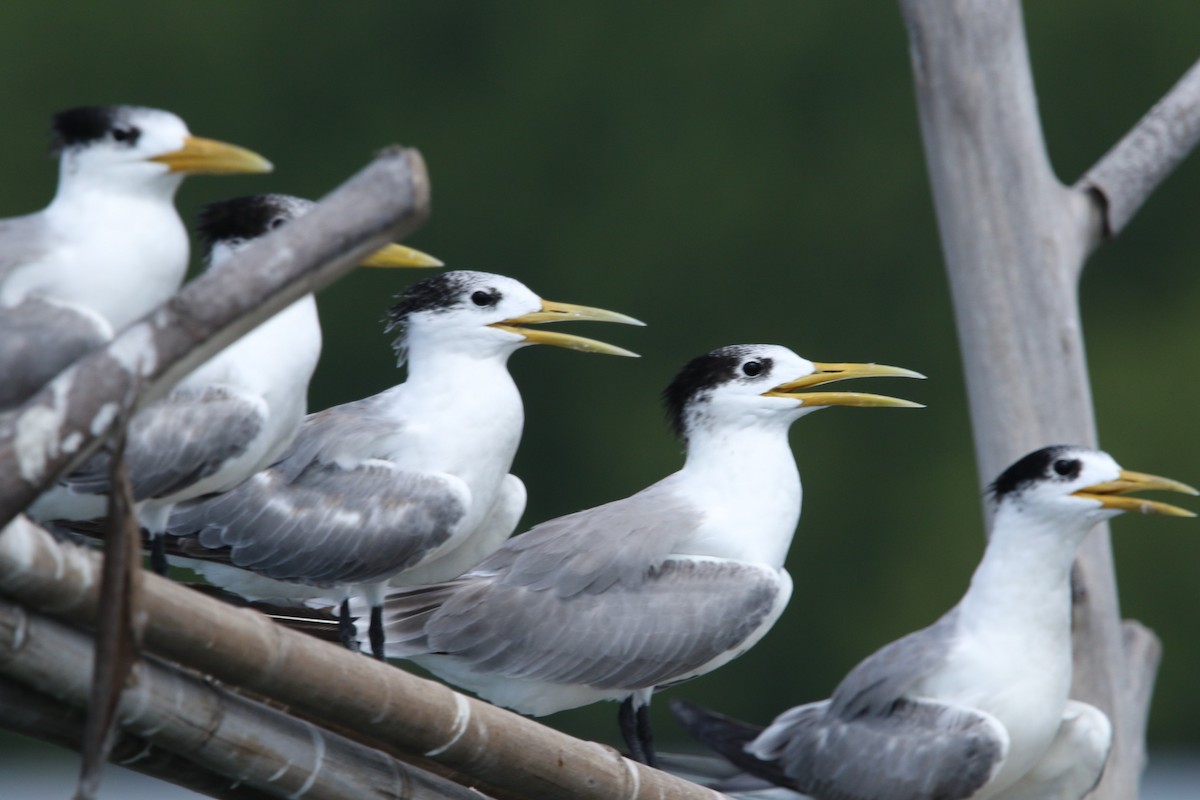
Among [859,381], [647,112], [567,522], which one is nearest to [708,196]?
[647,112]

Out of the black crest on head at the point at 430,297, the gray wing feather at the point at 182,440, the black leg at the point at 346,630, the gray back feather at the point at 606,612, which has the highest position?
the black crest on head at the point at 430,297

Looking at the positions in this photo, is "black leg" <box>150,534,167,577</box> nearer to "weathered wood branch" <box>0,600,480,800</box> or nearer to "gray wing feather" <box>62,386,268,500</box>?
"gray wing feather" <box>62,386,268,500</box>

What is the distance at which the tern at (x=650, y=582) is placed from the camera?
10.3 feet

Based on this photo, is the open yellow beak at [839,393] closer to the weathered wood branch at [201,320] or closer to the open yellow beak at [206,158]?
the open yellow beak at [206,158]

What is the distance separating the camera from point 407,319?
319cm

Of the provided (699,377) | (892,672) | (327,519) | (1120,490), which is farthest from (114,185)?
(1120,490)

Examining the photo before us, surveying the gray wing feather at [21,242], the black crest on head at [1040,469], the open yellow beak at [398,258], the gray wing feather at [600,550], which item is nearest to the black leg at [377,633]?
the gray wing feather at [600,550]

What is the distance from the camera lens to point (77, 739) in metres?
2.20

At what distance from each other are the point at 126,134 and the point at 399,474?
0.78 m

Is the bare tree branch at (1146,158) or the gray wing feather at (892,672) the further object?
the bare tree branch at (1146,158)

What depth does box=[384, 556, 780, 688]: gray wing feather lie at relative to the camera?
312cm

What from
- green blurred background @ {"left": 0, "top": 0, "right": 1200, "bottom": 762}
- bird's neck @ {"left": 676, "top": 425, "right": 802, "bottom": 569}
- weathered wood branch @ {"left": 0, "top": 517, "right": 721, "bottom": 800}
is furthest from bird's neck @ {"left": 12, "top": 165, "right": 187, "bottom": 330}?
green blurred background @ {"left": 0, "top": 0, "right": 1200, "bottom": 762}

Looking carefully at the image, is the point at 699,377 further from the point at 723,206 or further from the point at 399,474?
the point at 723,206

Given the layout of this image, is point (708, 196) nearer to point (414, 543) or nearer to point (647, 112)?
point (647, 112)
